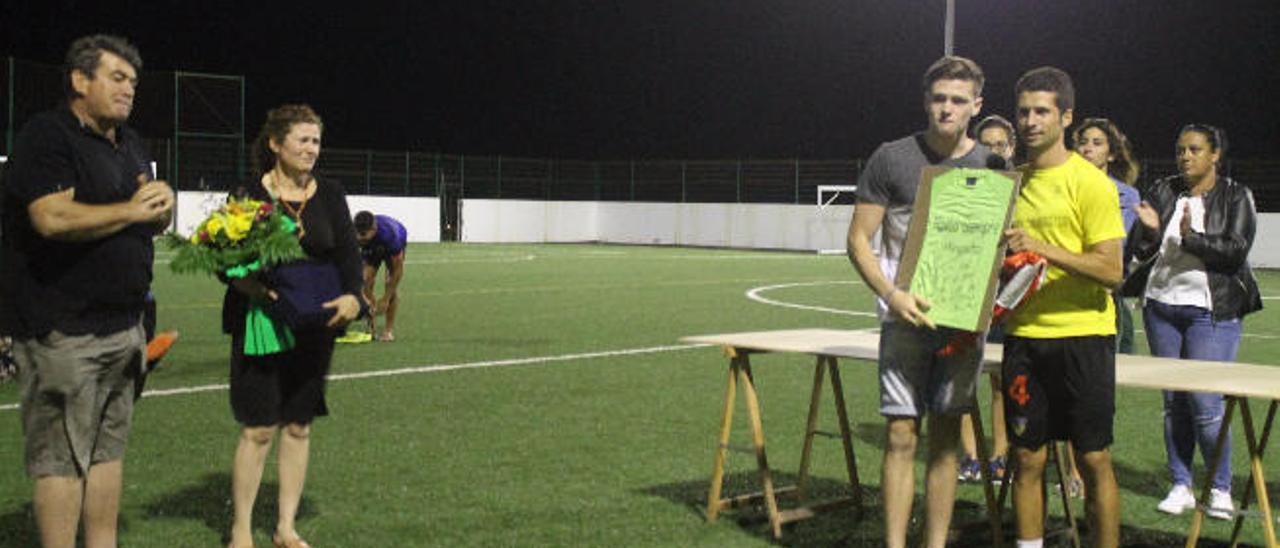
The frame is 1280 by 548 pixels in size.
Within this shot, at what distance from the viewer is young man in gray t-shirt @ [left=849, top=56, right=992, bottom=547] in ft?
18.2

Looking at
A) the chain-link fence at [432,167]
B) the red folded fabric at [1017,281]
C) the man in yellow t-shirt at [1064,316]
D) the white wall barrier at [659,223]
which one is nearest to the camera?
the red folded fabric at [1017,281]

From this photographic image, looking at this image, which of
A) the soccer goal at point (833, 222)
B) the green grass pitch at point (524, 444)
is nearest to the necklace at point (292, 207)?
the green grass pitch at point (524, 444)

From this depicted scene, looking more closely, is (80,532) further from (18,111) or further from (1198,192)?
(18,111)

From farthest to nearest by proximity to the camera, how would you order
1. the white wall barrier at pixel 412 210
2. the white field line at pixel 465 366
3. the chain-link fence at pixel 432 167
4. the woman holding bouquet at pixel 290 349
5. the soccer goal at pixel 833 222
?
the soccer goal at pixel 833 222 → the white wall barrier at pixel 412 210 → the chain-link fence at pixel 432 167 → the white field line at pixel 465 366 → the woman holding bouquet at pixel 290 349

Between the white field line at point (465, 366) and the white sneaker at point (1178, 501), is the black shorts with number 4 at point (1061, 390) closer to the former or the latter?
the white sneaker at point (1178, 501)

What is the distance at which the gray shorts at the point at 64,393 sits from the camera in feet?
16.3

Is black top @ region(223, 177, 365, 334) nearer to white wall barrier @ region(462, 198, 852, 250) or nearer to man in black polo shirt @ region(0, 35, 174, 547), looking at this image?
man in black polo shirt @ region(0, 35, 174, 547)

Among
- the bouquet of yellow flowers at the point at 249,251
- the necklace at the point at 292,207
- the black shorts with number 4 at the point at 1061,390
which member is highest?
the necklace at the point at 292,207

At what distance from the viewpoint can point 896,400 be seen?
5.63 metres

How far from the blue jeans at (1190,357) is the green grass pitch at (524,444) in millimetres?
318

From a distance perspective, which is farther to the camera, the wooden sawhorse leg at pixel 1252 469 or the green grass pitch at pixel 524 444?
the green grass pitch at pixel 524 444

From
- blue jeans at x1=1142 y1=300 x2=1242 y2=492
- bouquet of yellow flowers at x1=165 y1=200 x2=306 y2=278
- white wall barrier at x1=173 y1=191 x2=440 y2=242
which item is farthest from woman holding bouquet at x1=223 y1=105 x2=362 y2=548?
white wall barrier at x1=173 y1=191 x2=440 y2=242


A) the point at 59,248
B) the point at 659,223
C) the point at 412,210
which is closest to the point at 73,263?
the point at 59,248

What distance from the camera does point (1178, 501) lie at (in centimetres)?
735
